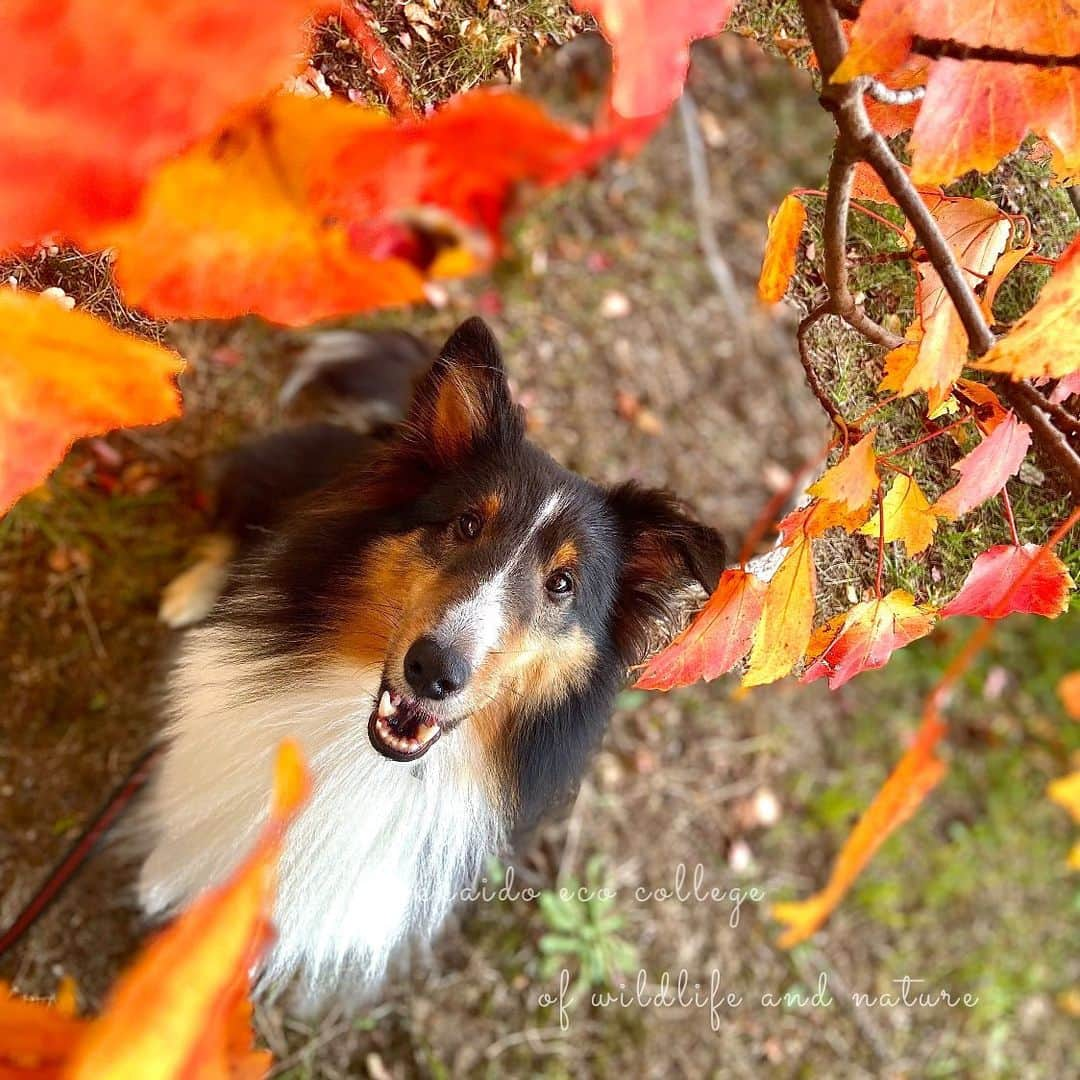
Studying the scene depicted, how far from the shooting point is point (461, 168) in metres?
0.82

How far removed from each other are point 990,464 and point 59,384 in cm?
112

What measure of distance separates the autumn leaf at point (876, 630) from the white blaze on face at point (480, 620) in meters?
0.57

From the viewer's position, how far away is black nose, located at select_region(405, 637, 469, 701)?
160 centimetres

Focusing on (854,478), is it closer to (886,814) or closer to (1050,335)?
(1050,335)

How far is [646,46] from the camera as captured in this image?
0.72 metres

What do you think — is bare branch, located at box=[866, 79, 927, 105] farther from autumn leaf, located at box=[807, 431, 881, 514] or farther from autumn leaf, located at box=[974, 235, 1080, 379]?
autumn leaf, located at box=[807, 431, 881, 514]

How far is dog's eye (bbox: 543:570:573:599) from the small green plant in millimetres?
1582

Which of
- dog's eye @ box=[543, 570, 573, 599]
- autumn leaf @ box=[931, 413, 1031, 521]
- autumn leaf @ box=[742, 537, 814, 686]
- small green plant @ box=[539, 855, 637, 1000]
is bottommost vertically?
small green plant @ box=[539, 855, 637, 1000]

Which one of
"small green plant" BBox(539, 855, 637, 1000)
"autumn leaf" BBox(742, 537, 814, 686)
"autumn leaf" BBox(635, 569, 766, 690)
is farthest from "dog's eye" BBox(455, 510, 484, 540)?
"small green plant" BBox(539, 855, 637, 1000)

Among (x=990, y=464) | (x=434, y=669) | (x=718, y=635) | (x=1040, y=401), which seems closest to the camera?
(x=1040, y=401)

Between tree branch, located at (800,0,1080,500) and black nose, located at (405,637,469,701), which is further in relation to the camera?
black nose, located at (405,637,469,701)

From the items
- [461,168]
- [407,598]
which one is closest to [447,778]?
[407,598]

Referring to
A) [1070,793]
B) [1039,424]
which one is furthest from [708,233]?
[1070,793]

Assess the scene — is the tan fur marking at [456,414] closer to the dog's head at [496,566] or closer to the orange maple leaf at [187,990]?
the dog's head at [496,566]
